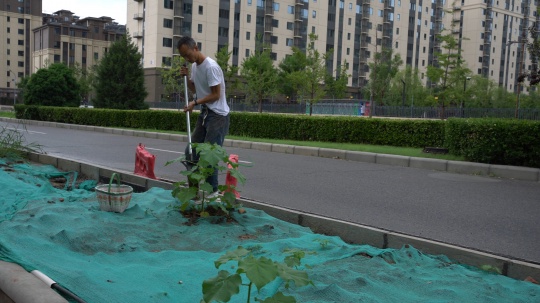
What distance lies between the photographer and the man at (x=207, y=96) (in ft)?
17.7

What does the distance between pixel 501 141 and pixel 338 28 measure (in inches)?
2706

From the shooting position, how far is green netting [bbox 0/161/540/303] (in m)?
3.04

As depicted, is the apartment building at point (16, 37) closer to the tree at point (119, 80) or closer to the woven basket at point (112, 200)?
the tree at point (119, 80)

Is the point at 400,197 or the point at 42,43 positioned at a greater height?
the point at 42,43

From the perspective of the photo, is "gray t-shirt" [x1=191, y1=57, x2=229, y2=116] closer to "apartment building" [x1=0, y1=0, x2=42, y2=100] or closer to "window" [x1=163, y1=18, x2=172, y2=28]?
"window" [x1=163, y1=18, x2=172, y2=28]

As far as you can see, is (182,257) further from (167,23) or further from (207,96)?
(167,23)

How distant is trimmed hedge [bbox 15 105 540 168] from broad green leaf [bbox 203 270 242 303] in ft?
31.8

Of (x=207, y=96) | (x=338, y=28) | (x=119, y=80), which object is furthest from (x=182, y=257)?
(x=338, y=28)

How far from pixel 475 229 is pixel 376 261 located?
211 centimetres

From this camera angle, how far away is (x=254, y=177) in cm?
880

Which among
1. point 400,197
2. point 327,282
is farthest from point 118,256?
point 400,197

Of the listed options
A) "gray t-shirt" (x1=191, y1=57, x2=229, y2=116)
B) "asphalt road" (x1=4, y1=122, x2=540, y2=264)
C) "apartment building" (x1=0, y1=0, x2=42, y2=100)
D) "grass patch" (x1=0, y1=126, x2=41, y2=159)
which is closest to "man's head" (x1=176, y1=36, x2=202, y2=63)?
"gray t-shirt" (x1=191, y1=57, x2=229, y2=116)

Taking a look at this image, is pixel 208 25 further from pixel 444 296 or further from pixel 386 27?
pixel 444 296

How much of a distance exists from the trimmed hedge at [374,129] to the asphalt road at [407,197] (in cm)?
117
